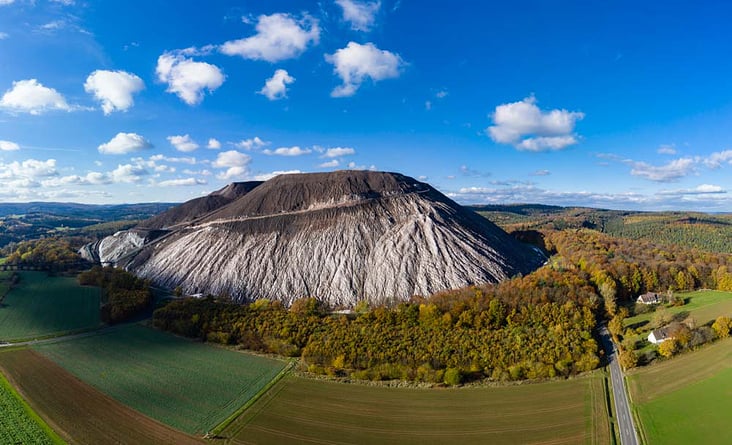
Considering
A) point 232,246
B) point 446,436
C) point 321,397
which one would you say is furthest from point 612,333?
point 232,246

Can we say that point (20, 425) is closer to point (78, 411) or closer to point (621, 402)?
point (78, 411)

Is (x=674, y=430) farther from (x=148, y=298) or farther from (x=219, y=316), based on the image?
(x=148, y=298)

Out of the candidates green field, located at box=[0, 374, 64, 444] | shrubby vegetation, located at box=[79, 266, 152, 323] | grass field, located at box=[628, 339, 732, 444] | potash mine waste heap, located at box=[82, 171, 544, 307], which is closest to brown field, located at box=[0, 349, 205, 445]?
green field, located at box=[0, 374, 64, 444]

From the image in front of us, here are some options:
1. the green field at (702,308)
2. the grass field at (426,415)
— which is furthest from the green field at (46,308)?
the green field at (702,308)

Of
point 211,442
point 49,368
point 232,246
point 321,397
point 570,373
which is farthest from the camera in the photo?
point 232,246

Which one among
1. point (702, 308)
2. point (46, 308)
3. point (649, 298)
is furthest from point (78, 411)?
point (702, 308)

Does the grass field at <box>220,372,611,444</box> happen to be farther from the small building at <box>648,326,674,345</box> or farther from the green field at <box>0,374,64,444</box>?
the green field at <box>0,374,64,444</box>

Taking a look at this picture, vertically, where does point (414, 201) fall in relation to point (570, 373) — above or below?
above
